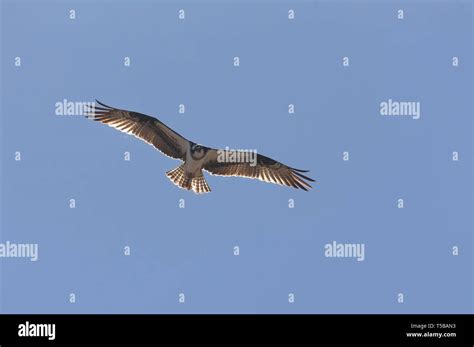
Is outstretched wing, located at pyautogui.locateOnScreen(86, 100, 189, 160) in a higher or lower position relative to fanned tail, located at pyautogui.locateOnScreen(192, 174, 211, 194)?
higher

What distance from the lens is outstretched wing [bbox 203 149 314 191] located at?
58.5 feet

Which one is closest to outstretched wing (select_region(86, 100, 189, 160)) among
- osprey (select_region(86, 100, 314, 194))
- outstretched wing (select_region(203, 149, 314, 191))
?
osprey (select_region(86, 100, 314, 194))

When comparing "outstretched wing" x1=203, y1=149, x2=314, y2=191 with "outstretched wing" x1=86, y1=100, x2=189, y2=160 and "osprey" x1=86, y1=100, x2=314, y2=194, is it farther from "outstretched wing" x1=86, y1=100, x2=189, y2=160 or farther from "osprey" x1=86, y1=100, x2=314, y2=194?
"outstretched wing" x1=86, y1=100, x2=189, y2=160

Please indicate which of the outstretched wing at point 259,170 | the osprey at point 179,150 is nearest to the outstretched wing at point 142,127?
the osprey at point 179,150

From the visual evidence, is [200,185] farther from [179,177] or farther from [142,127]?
[142,127]

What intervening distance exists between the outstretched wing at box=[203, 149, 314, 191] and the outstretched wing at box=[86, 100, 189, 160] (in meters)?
0.63

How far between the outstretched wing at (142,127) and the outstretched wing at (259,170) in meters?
0.63

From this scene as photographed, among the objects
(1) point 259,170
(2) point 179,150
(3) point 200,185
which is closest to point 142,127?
(2) point 179,150

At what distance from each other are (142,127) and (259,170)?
247cm

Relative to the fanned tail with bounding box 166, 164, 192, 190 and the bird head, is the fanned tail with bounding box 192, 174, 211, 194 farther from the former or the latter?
the bird head
